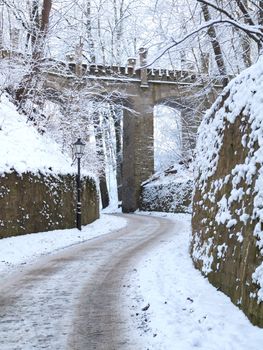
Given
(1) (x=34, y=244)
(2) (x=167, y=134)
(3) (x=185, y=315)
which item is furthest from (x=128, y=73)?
(3) (x=185, y=315)

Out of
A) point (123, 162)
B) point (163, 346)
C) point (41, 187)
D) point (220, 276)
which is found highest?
point (123, 162)

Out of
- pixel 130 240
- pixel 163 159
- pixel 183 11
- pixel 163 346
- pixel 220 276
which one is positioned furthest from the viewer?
pixel 163 159

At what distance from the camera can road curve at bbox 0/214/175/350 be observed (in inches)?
185

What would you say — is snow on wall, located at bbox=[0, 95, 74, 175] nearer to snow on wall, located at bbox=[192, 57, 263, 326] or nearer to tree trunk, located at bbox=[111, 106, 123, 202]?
snow on wall, located at bbox=[192, 57, 263, 326]

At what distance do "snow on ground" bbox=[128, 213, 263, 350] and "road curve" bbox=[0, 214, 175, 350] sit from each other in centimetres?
24

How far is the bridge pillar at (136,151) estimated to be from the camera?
34.7 metres

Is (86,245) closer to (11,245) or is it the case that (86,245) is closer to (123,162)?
(11,245)

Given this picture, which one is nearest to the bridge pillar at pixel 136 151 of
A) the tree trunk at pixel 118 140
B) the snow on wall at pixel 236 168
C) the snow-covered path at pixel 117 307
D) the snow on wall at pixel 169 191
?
the snow on wall at pixel 169 191

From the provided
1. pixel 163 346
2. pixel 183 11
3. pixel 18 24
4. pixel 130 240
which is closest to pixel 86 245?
pixel 130 240

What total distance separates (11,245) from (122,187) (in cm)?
2409

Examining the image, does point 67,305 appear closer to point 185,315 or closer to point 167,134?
point 185,315

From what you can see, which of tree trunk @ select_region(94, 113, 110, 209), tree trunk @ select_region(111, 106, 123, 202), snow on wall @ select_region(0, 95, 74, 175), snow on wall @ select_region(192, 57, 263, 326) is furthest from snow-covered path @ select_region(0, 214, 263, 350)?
tree trunk @ select_region(111, 106, 123, 202)

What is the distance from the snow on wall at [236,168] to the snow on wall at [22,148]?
6.50 meters

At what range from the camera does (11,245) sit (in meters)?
11.5
